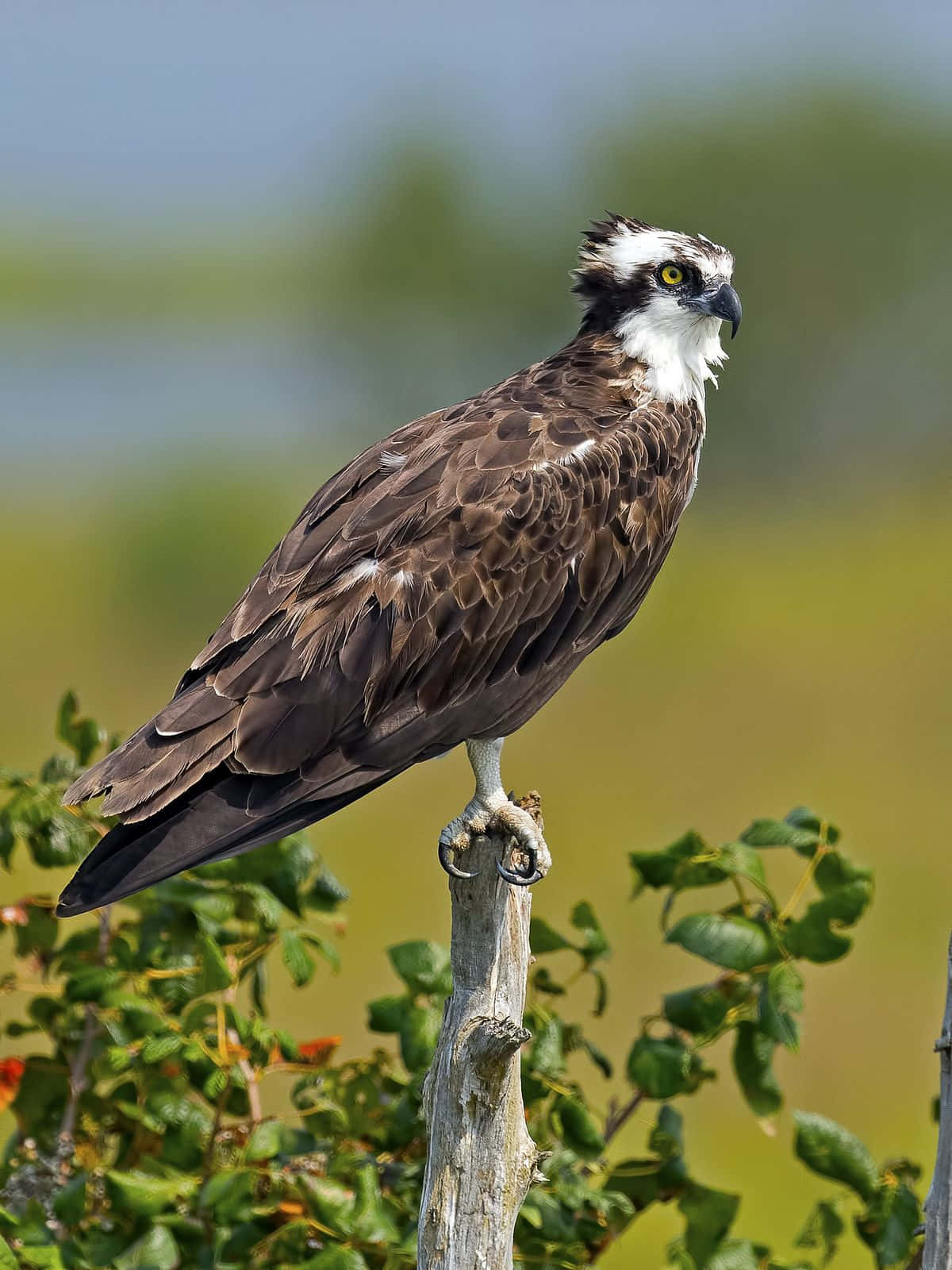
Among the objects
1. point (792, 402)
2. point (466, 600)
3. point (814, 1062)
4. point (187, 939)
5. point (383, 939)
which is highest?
point (792, 402)

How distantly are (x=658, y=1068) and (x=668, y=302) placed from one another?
286cm

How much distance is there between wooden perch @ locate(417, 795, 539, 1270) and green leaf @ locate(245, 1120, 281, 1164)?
0.53 meters

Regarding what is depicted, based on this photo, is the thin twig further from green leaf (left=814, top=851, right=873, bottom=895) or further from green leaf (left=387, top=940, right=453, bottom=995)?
green leaf (left=814, top=851, right=873, bottom=895)

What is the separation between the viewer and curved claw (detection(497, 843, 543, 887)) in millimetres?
4488

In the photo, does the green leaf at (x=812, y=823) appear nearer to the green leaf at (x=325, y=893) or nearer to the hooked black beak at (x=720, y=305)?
the green leaf at (x=325, y=893)

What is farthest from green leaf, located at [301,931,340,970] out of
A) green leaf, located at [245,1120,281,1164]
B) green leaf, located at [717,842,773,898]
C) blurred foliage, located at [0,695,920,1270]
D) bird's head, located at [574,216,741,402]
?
bird's head, located at [574,216,741,402]

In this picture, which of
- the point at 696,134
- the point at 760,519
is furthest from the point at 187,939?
the point at 696,134

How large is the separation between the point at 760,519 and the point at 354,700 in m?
21.7

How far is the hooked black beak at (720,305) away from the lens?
5.96 meters

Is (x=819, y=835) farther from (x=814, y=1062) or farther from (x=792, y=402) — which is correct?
(x=792, y=402)

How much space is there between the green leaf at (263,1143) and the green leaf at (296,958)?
0.43m

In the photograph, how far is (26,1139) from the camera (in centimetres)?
534

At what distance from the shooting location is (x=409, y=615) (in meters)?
5.05

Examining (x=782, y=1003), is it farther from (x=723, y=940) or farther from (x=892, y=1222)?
(x=892, y=1222)
